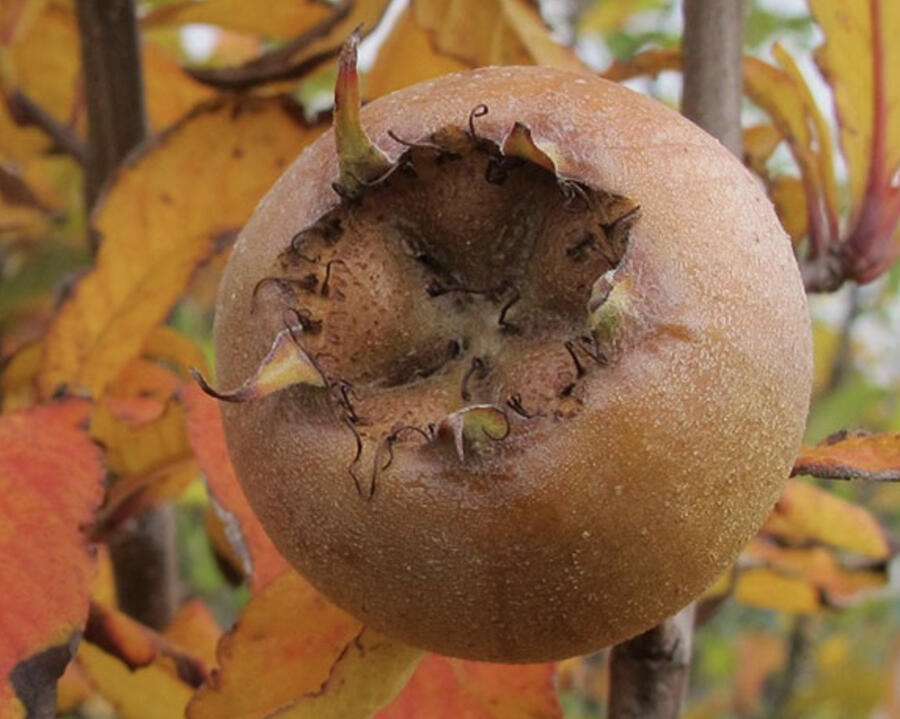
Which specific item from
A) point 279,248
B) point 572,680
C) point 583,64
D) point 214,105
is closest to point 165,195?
point 214,105

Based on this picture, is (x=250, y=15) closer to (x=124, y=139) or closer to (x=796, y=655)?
(x=124, y=139)

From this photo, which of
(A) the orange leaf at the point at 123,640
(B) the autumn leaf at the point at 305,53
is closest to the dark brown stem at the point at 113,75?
(B) the autumn leaf at the point at 305,53

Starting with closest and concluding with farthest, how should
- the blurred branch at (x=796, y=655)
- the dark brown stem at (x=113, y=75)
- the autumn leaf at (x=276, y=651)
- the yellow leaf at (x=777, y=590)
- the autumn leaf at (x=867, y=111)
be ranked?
the autumn leaf at (x=276, y=651), the autumn leaf at (x=867, y=111), the dark brown stem at (x=113, y=75), the yellow leaf at (x=777, y=590), the blurred branch at (x=796, y=655)

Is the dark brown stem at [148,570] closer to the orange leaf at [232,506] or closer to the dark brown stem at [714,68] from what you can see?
the orange leaf at [232,506]

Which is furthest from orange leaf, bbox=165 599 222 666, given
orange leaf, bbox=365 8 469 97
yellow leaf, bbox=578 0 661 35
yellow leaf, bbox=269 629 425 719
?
yellow leaf, bbox=578 0 661 35

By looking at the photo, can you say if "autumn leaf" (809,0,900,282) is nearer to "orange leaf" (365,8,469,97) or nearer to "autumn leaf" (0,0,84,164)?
"orange leaf" (365,8,469,97)

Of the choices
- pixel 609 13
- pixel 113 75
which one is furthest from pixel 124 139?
pixel 609 13

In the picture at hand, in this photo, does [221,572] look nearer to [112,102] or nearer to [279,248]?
[112,102]
